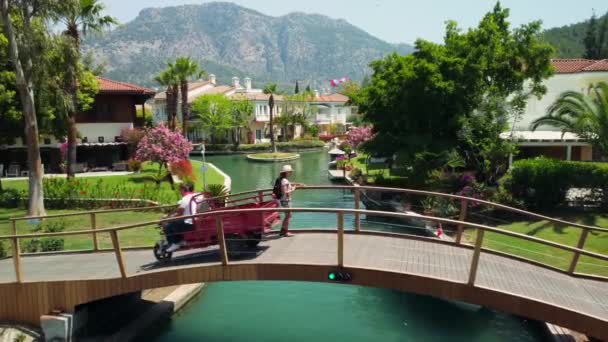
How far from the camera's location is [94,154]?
44719mm

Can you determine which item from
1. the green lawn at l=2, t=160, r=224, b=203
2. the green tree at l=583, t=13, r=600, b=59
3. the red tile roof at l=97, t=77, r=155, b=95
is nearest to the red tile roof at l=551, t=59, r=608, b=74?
the green lawn at l=2, t=160, r=224, b=203

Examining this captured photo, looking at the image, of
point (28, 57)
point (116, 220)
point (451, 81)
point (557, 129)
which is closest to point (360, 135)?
point (557, 129)

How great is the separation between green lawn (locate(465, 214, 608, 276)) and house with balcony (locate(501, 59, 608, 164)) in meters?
11.8

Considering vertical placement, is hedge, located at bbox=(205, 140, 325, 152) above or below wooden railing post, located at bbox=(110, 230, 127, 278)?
below

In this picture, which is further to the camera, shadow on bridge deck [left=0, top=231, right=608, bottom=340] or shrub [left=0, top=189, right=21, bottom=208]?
shrub [left=0, top=189, right=21, bottom=208]

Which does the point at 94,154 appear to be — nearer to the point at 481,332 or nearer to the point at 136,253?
the point at 136,253

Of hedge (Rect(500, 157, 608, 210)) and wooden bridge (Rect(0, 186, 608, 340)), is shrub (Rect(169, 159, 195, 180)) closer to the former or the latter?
hedge (Rect(500, 157, 608, 210))

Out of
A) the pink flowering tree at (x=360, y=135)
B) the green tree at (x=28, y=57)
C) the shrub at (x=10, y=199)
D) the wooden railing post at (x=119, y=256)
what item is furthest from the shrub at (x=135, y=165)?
the wooden railing post at (x=119, y=256)

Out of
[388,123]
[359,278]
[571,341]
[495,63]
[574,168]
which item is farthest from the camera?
[388,123]

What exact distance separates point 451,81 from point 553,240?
479 inches

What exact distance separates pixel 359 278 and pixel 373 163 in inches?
1502

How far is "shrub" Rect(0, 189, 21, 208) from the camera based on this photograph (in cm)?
2572

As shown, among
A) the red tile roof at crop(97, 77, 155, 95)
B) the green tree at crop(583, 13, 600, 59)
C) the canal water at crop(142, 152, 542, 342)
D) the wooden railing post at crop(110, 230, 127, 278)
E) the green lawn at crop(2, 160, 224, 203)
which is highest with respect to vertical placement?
the green tree at crop(583, 13, 600, 59)

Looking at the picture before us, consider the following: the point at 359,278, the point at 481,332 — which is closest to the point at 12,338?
the point at 359,278
